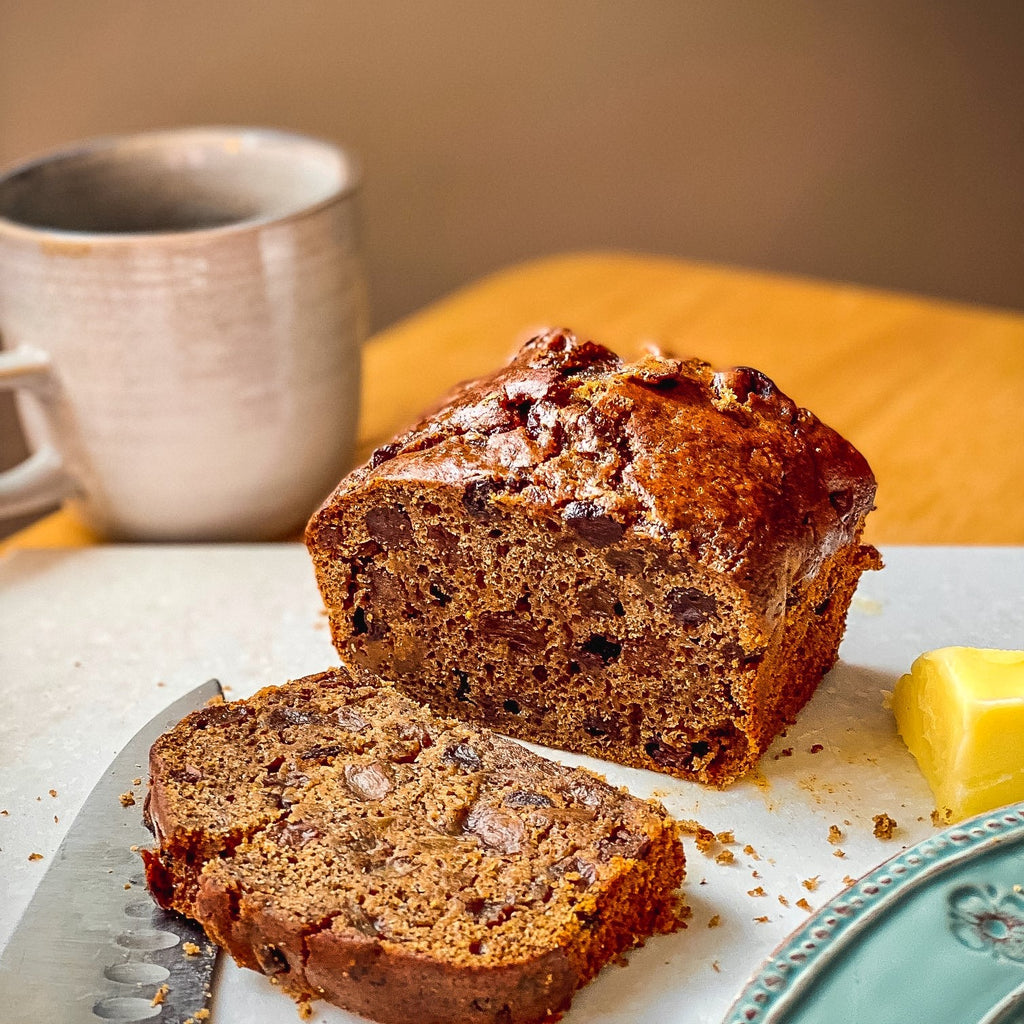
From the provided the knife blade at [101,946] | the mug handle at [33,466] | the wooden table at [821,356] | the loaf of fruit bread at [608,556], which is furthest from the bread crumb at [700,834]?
the mug handle at [33,466]

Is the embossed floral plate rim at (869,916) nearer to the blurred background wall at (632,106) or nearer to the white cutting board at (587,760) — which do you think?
the white cutting board at (587,760)

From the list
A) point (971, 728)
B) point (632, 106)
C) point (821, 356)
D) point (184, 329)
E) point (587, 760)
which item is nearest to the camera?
point (971, 728)

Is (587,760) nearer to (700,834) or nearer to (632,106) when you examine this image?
(700,834)

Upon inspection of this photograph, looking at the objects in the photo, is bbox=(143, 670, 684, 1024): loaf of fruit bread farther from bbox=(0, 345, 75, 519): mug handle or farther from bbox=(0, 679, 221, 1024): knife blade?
bbox=(0, 345, 75, 519): mug handle

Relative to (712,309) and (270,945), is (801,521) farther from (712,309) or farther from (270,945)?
(712,309)

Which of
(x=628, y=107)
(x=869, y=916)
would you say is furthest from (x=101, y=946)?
(x=628, y=107)
